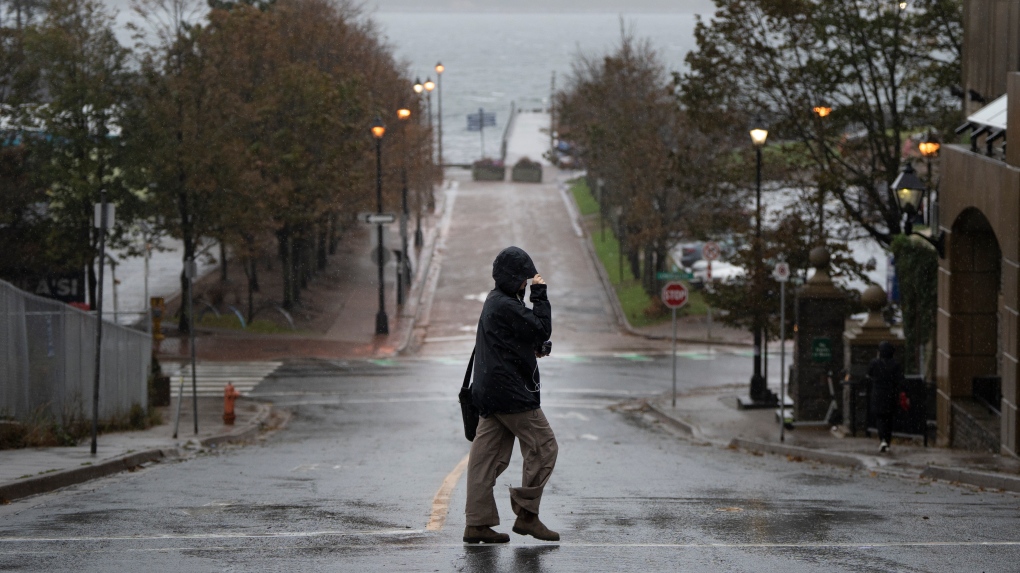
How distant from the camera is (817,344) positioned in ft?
76.0

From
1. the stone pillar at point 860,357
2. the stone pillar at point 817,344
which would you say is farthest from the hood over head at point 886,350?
the stone pillar at point 817,344

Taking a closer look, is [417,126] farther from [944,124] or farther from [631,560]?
[631,560]

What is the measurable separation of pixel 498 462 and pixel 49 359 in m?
11.1

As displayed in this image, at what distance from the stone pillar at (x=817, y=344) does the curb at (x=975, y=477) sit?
25.9 ft

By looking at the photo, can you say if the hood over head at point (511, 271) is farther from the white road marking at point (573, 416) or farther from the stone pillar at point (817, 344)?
the white road marking at point (573, 416)

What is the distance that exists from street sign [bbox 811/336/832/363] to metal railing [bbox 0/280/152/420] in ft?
39.2

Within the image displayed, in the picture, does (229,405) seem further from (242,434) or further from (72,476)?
(72,476)

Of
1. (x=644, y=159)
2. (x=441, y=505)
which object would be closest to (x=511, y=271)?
(x=441, y=505)

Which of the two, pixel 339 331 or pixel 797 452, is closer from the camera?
pixel 797 452

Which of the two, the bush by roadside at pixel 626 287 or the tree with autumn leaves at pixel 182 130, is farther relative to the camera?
the bush by roadside at pixel 626 287

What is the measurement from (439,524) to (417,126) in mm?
48861

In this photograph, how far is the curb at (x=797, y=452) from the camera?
17.8 m

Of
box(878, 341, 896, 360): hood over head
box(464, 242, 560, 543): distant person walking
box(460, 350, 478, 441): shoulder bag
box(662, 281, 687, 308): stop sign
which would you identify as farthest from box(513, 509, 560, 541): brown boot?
box(662, 281, 687, 308): stop sign

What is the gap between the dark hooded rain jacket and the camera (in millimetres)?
7598
